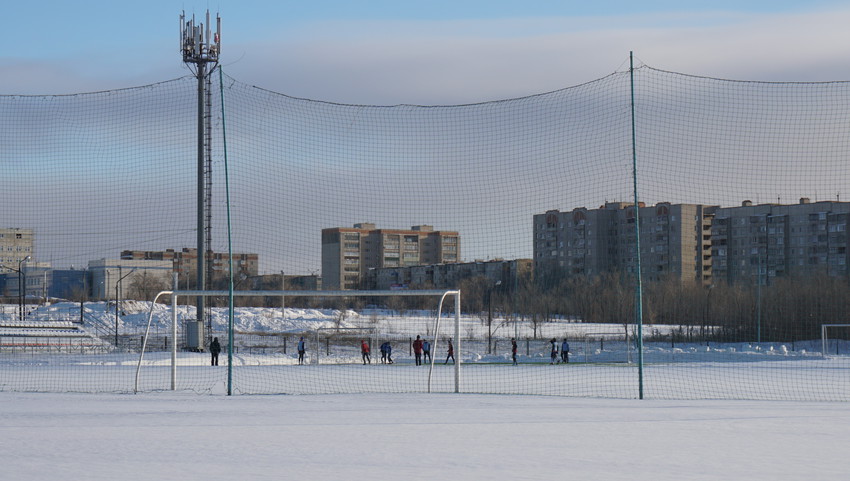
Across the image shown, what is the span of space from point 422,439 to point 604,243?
20.3 meters

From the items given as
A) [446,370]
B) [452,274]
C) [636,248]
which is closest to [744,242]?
[452,274]

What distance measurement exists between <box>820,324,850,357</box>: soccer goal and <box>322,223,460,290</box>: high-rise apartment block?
15446 millimetres

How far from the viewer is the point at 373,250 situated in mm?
24938

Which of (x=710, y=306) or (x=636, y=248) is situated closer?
(x=636, y=248)

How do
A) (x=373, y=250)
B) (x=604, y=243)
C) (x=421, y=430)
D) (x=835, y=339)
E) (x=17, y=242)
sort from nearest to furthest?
1. (x=421, y=430)
2. (x=17, y=242)
3. (x=373, y=250)
4. (x=604, y=243)
5. (x=835, y=339)

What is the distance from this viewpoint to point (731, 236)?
66375mm

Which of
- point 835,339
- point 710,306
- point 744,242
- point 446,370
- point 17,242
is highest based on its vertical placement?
point 744,242

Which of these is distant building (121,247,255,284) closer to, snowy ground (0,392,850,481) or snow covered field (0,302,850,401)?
snow covered field (0,302,850,401)

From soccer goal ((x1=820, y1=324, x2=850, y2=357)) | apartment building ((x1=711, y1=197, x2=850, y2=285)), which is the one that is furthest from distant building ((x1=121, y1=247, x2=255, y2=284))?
apartment building ((x1=711, y1=197, x2=850, y2=285))

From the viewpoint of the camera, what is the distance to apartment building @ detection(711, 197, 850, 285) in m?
61.2

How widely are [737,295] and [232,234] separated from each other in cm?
2063

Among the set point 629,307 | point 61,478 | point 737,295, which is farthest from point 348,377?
point 61,478

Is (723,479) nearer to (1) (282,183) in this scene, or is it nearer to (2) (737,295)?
(1) (282,183)

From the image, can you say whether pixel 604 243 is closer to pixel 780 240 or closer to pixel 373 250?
pixel 373 250
